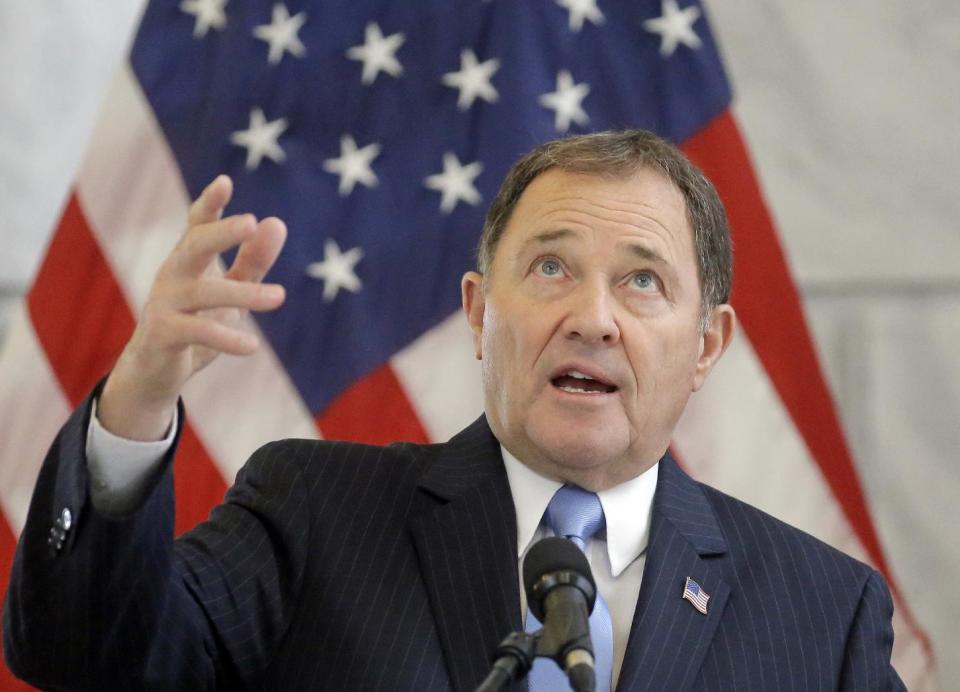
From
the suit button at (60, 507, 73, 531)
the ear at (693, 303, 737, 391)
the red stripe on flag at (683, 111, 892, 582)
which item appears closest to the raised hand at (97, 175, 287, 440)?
the suit button at (60, 507, 73, 531)

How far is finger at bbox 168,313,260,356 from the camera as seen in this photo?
132 cm

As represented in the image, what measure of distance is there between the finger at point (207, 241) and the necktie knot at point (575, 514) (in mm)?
843

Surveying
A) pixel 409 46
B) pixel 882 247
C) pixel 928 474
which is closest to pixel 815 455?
pixel 928 474

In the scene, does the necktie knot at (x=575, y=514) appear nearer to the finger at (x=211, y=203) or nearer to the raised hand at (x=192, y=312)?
the raised hand at (x=192, y=312)

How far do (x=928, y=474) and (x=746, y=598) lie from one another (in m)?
1.58

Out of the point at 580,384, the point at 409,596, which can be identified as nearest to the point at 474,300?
the point at 580,384

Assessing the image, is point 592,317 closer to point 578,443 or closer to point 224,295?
point 578,443

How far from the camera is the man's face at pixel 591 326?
1.99m

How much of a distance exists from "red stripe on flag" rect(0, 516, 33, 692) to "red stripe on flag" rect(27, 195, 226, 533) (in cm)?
37

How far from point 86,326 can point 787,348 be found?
182 centimetres

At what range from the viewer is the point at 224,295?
52.5 inches

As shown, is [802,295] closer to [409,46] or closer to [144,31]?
[409,46]

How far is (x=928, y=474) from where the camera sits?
3.39 metres

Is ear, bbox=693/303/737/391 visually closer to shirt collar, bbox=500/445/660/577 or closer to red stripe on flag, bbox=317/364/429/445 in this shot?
shirt collar, bbox=500/445/660/577
